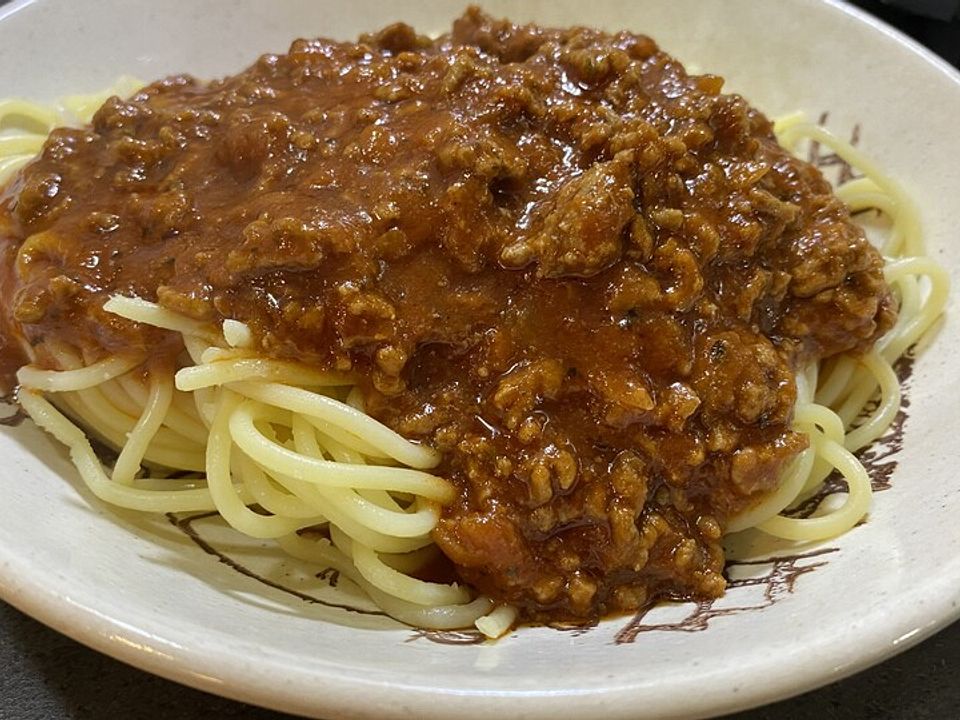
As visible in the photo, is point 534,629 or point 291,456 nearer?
point 534,629

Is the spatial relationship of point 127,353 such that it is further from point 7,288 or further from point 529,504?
point 529,504

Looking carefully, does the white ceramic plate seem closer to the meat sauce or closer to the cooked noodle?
the cooked noodle

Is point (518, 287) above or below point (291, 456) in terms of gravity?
above

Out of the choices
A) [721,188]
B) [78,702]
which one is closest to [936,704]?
[721,188]

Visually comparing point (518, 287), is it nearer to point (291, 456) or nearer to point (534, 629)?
point (291, 456)

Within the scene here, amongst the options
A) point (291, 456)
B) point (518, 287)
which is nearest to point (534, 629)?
point (291, 456)

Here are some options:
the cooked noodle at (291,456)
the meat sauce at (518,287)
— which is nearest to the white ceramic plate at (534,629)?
the cooked noodle at (291,456)

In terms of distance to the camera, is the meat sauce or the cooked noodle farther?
the cooked noodle

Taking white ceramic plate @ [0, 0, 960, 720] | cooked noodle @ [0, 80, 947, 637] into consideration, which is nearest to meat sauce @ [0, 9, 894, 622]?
cooked noodle @ [0, 80, 947, 637]
